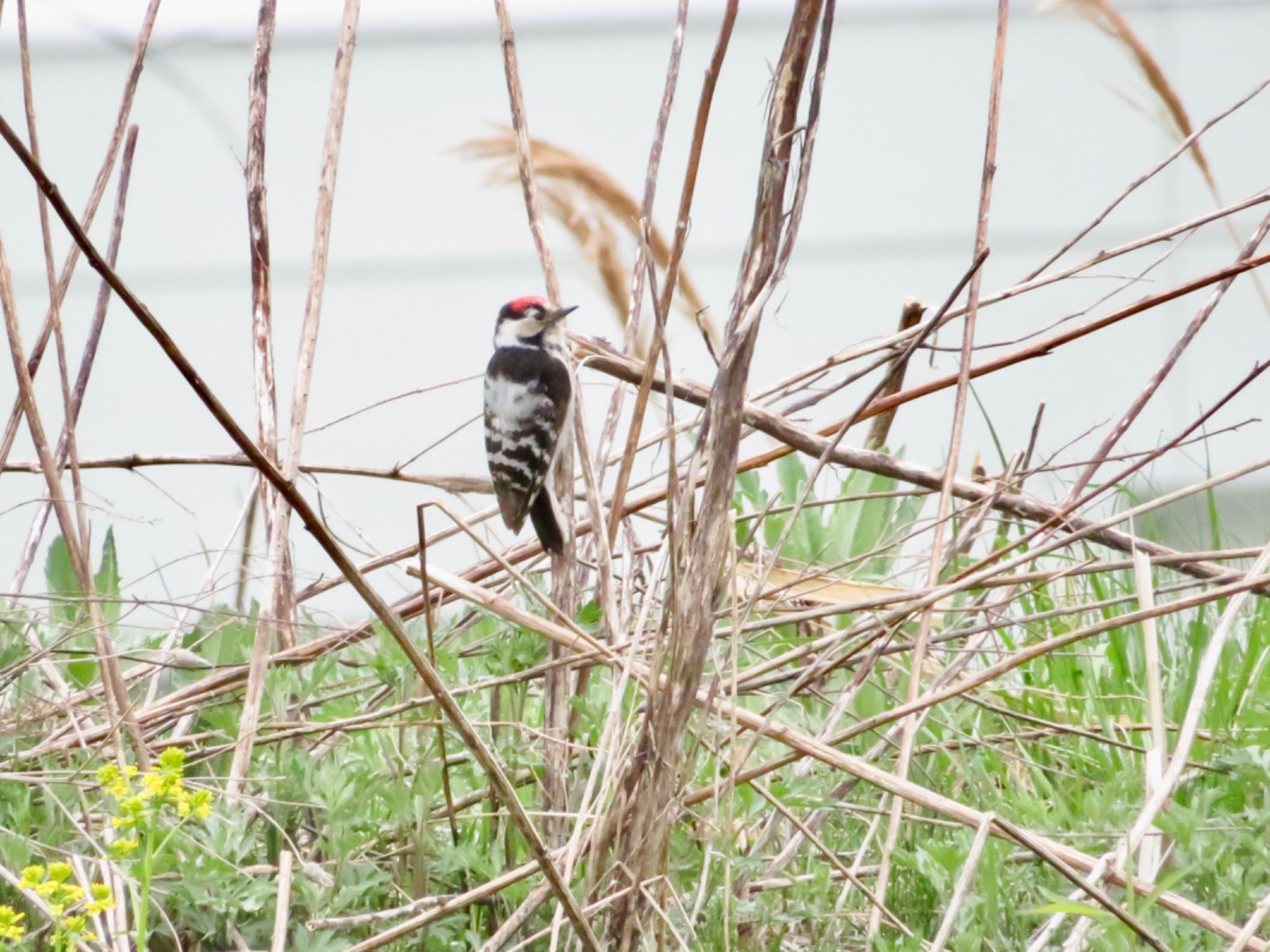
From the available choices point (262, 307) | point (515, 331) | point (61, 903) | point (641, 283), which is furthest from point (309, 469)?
point (515, 331)

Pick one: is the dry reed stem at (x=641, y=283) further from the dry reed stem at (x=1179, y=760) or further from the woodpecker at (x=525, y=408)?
the dry reed stem at (x=1179, y=760)

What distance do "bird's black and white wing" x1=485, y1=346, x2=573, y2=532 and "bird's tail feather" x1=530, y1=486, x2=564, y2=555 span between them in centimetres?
4

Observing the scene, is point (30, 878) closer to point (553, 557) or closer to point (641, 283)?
point (553, 557)

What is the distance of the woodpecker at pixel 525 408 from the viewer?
7.81ft

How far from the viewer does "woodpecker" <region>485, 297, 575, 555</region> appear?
238 centimetres

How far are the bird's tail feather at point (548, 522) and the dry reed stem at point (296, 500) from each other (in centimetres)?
71

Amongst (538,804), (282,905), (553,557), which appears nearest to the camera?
(282,905)

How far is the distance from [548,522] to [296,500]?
3.96 ft

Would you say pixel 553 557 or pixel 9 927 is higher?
pixel 553 557

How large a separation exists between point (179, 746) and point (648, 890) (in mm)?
985

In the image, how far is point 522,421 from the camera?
2730 mm

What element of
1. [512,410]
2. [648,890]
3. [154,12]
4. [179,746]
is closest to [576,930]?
[648,890]

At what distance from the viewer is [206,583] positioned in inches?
77.1

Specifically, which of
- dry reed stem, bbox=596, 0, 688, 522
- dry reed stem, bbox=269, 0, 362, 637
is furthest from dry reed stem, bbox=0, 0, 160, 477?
dry reed stem, bbox=596, 0, 688, 522
